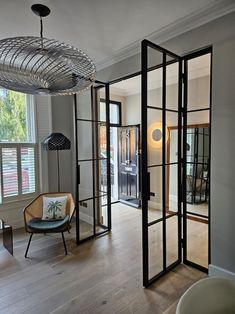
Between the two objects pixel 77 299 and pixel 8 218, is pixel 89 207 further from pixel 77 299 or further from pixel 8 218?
pixel 77 299

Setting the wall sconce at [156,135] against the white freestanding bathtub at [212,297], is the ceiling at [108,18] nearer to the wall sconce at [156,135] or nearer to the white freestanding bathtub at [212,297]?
the wall sconce at [156,135]

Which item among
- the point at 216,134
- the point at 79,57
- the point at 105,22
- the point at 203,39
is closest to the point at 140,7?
the point at 105,22

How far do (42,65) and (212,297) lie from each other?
189 cm

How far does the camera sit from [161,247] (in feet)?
8.04

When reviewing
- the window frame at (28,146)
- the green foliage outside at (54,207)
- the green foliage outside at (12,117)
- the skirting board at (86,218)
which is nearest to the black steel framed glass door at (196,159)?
the skirting board at (86,218)

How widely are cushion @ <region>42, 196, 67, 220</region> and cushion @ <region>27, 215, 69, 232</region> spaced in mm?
106

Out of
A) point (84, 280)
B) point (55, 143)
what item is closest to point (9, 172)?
point (55, 143)

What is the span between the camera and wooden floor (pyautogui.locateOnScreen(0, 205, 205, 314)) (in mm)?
1987

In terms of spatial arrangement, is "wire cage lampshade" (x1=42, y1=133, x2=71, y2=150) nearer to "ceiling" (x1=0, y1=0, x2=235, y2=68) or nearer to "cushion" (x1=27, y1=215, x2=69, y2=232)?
"cushion" (x1=27, y1=215, x2=69, y2=232)

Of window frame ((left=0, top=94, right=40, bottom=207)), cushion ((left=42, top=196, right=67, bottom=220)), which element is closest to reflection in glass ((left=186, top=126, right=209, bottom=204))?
cushion ((left=42, top=196, right=67, bottom=220))

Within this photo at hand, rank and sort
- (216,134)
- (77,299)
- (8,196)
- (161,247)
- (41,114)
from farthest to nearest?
1. (41,114)
2. (8,196)
3. (161,247)
4. (216,134)
5. (77,299)

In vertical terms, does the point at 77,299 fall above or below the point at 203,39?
below

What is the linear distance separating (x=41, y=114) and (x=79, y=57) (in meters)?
2.53

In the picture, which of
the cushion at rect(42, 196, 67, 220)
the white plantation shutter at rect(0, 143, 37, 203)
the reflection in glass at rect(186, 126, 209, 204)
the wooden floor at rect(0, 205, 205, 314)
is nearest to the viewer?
the wooden floor at rect(0, 205, 205, 314)
